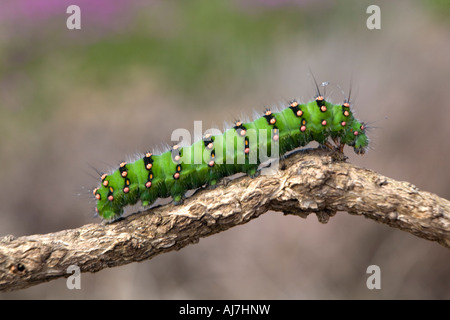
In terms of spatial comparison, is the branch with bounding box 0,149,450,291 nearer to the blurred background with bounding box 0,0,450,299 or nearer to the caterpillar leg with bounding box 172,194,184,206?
the caterpillar leg with bounding box 172,194,184,206

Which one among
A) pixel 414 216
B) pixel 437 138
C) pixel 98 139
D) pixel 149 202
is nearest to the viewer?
pixel 414 216

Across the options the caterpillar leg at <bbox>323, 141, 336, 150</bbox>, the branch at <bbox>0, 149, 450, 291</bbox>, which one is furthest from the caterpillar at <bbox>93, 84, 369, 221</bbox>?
the branch at <bbox>0, 149, 450, 291</bbox>

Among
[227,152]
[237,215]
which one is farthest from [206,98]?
[237,215]

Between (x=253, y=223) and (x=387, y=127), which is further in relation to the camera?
(x=253, y=223)

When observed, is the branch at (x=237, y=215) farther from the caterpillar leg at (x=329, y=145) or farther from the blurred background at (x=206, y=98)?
the blurred background at (x=206, y=98)

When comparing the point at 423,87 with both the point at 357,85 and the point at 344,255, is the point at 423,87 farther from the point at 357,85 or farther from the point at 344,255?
the point at 344,255

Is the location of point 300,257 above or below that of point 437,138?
below

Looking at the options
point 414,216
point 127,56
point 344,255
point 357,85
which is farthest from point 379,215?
point 127,56
